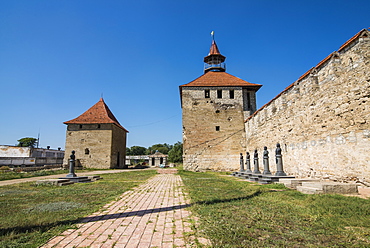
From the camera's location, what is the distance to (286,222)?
128 inches

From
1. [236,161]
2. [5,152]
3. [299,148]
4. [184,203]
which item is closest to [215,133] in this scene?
[236,161]

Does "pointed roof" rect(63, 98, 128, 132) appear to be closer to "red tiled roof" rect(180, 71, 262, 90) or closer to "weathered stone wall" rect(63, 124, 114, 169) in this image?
"weathered stone wall" rect(63, 124, 114, 169)

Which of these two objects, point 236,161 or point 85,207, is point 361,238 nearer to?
point 85,207

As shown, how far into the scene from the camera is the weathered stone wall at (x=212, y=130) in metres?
19.8

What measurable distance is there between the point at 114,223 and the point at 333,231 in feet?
10.6

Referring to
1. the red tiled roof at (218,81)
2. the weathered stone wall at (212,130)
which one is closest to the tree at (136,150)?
the red tiled roof at (218,81)

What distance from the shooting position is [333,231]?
283cm

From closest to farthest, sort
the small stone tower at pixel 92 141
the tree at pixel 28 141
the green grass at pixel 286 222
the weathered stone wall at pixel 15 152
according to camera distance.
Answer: the green grass at pixel 286 222
the small stone tower at pixel 92 141
the weathered stone wall at pixel 15 152
the tree at pixel 28 141

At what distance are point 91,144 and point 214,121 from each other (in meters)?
15.8

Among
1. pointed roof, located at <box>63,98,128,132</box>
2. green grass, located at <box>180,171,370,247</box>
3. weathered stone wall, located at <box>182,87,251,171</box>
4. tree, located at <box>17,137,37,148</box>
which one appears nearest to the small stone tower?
pointed roof, located at <box>63,98,128,132</box>

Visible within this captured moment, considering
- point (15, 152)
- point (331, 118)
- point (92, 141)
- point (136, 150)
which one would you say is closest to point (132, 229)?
point (331, 118)

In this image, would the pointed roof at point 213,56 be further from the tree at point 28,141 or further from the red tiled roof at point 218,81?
the tree at point 28,141

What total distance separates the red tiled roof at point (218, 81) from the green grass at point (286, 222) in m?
17.8

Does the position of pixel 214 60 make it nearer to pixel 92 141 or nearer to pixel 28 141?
pixel 92 141
